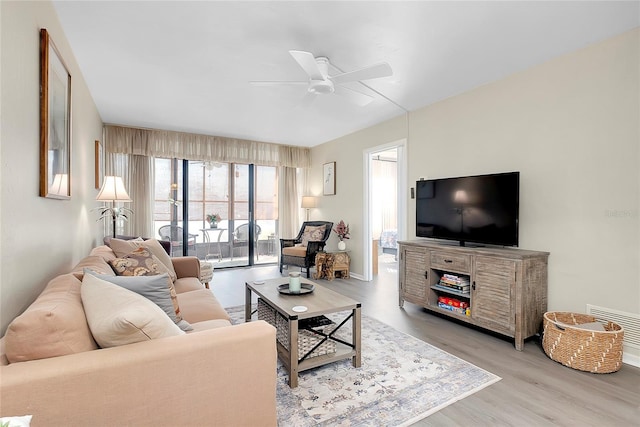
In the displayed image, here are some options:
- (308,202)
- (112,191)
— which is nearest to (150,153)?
(112,191)

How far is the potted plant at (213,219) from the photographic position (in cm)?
603

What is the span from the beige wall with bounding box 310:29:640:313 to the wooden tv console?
247mm

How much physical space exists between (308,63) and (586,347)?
9.42ft

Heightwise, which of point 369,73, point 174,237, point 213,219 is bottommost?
point 174,237

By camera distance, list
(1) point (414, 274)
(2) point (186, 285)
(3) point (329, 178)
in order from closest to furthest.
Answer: (2) point (186, 285), (1) point (414, 274), (3) point (329, 178)

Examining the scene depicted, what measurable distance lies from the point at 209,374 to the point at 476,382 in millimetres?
1797

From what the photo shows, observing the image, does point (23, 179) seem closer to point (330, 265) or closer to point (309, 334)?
point (309, 334)

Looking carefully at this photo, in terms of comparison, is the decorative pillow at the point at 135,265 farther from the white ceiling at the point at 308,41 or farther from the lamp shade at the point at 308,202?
the lamp shade at the point at 308,202

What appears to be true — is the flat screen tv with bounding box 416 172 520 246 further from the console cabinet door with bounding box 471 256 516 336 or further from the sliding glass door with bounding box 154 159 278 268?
the sliding glass door with bounding box 154 159 278 268

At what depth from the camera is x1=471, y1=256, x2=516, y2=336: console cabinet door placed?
103 inches

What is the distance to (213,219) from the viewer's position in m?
6.04

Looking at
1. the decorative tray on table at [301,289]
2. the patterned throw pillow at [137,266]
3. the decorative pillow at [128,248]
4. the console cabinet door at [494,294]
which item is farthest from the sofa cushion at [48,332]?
the console cabinet door at [494,294]

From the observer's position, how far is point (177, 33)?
93.8 inches

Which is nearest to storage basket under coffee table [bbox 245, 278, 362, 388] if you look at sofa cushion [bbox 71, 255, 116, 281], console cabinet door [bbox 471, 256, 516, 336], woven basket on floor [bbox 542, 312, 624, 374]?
sofa cushion [bbox 71, 255, 116, 281]
